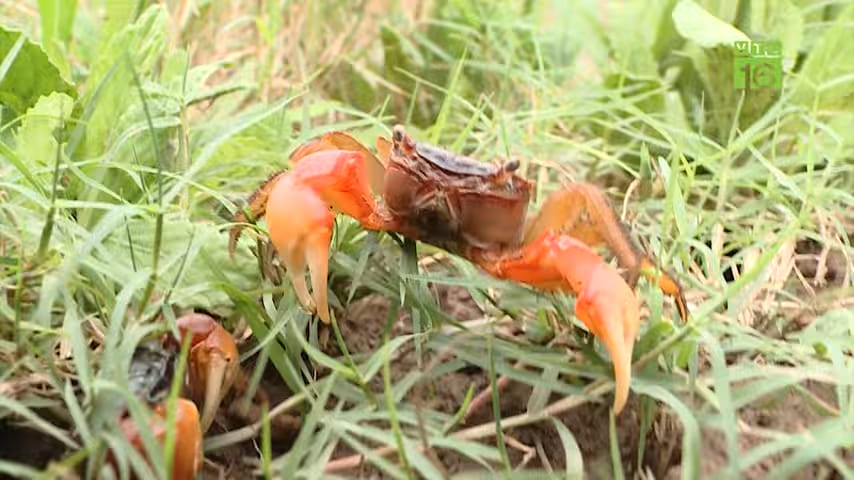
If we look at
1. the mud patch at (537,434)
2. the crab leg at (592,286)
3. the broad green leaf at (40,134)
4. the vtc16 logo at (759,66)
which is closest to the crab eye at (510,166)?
the crab leg at (592,286)

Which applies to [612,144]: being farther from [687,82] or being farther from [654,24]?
[654,24]

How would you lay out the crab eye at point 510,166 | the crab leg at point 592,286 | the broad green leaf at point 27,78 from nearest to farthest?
the crab leg at point 592,286
the crab eye at point 510,166
the broad green leaf at point 27,78

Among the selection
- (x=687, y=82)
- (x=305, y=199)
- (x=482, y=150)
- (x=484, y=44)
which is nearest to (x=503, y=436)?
(x=305, y=199)

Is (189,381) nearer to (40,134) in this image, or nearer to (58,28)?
(40,134)

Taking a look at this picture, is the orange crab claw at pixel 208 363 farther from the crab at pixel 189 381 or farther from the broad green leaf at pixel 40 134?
the broad green leaf at pixel 40 134

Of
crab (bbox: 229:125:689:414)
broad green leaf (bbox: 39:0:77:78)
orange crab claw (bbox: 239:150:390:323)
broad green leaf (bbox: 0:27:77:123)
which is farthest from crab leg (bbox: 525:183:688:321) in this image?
broad green leaf (bbox: 39:0:77:78)

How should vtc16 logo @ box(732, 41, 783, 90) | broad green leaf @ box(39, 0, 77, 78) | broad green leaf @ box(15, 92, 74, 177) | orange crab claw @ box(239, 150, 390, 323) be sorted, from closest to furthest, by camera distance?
orange crab claw @ box(239, 150, 390, 323) → broad green leaf @ box(15, 92, 74, 177) → broad green leaf @ box(39, 0, 77, 78) → vtc16 logo @ box(732, 41, 783, 90)

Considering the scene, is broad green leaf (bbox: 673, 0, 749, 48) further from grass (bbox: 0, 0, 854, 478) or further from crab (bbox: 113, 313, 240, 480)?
crab (bbox: 113, 313, 240, 480)
